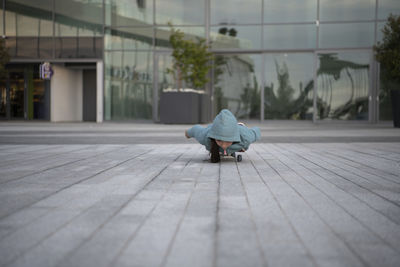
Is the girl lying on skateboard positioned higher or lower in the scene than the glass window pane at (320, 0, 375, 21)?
lower

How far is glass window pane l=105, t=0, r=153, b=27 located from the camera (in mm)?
19125

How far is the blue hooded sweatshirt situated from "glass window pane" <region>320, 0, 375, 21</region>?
14195 millimetres

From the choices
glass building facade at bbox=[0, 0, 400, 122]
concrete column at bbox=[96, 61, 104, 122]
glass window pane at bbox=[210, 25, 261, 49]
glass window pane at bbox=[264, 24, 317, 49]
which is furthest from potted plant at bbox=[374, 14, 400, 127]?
concrete column at bbox=[96, 61, 104, 122]

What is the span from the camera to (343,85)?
57.2 feet

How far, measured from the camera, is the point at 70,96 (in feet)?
71.7

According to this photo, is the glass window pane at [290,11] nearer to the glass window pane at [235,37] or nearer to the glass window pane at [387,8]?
the glass window pane at [235,37]

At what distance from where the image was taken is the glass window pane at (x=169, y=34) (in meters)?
18.7

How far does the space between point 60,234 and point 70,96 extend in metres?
20.8

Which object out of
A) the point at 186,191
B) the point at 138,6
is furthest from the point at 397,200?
the point at 138,6

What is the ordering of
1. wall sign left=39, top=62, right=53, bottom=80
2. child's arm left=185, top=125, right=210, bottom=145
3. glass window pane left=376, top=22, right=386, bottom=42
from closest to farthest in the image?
child's arm left=185, top=125, right=210, bottom=145, glass window pane left=376, top=22, right=386, bottom=42, wall sign left=39, top=62, right=53, bottom=80

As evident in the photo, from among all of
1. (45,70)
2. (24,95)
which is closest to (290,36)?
(45,70)

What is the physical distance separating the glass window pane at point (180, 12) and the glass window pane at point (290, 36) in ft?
10.6

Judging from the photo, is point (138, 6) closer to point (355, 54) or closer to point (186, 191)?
point (355, 54)

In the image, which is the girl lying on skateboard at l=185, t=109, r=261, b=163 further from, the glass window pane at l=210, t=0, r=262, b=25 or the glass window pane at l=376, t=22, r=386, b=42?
the glass window pane at l=376, t=22, r=386, b=42
